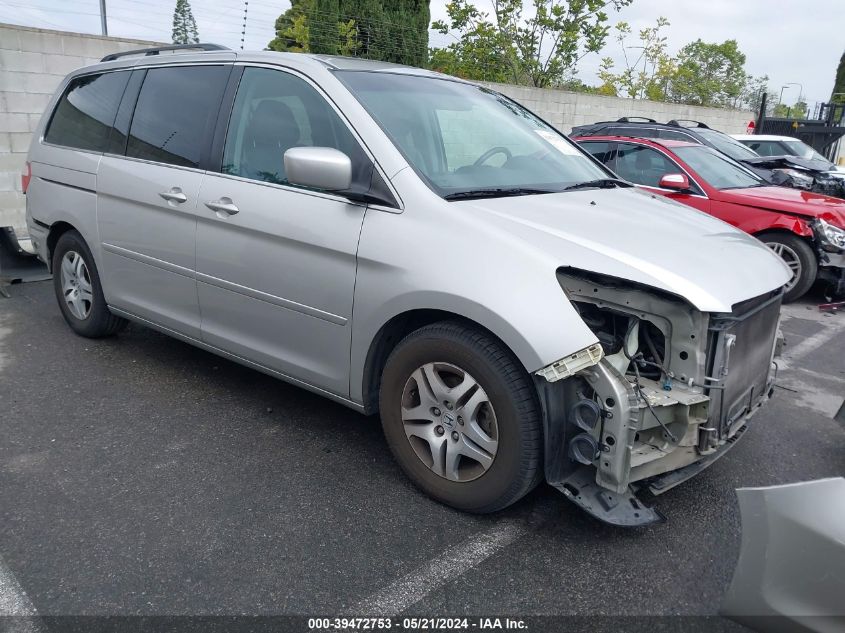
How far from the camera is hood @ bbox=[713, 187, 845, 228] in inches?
277

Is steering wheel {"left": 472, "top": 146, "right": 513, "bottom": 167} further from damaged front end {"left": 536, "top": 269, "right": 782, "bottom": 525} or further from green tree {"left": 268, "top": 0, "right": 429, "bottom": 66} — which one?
green tree {"left": 268, "top": 0, "right": 429, "bottom": 66}

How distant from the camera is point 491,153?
141 inches

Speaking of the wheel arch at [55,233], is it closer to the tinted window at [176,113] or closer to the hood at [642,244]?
the tinted window at [176,113]

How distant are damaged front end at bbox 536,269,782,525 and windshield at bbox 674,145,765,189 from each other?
17.9 feet

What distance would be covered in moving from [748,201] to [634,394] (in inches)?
220

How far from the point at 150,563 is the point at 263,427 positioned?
1218 mm

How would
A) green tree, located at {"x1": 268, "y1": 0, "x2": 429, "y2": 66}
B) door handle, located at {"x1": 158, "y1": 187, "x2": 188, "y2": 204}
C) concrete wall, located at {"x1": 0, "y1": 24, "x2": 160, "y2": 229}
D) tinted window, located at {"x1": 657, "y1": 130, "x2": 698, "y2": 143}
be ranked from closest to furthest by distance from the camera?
door handle, located at {"x1": 158, "y1": 187, "x2": 188, "y2": 204}, concrete wall, located at {"x1": 0, "y1": 24, "x2": 160, "y2": 229}, tinted window, located at {"x1": 657, "y1": 130, "x2": 698, "y2": 143}, green tree, located at {"x1": 268, "y1": 0, "x2": 429, "y2": 66}

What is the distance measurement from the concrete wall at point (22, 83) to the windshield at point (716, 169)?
6.96 meters

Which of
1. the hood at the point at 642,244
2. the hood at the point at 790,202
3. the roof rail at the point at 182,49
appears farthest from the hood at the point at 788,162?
the roof rail at the point at 182,49

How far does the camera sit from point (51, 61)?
7.79 metres

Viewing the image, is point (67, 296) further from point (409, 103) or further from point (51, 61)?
point (51, 61)

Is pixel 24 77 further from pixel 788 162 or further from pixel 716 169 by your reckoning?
pixel 788 162

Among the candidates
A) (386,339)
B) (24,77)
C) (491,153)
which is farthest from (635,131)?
(386,339)

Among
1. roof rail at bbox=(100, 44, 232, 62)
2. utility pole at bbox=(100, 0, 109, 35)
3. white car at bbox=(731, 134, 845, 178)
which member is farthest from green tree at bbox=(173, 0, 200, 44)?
white car at bbox=(731, 134, 845, 178)
